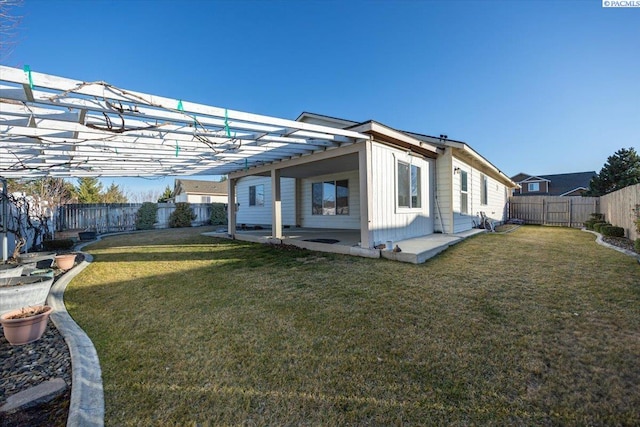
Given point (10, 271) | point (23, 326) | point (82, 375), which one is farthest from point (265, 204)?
point (82, 375)

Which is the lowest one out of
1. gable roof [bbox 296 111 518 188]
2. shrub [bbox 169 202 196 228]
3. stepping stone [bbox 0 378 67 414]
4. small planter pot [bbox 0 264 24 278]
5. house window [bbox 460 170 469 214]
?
stepping stone [bbox 0 378 67 414]

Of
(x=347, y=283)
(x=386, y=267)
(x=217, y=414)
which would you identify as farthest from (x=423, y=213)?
(x=217, y=414)

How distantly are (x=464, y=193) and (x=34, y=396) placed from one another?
1112cm

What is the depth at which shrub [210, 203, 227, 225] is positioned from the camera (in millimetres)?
19438

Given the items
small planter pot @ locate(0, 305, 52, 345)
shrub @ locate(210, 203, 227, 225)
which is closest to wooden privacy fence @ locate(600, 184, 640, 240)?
small planter pot @ locate(0, 305, 52, 345)

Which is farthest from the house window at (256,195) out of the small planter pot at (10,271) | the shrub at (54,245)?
the small planter pot at (10,271)

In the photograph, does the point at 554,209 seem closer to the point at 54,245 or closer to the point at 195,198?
the point at 54,245

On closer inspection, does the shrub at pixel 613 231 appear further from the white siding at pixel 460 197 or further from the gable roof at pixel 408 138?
the gable roof at pixel 408 138

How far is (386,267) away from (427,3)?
8.20 meters

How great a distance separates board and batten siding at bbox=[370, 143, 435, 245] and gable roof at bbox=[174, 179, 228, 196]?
27853 mm

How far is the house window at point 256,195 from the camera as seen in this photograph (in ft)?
46.4

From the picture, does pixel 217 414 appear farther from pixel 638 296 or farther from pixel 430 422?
pixel 638 296

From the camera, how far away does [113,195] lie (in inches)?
974

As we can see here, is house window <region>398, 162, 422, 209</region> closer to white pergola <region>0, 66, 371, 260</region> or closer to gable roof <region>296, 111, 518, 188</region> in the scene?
gable roof <region>296, 111, 518, 188</region>
